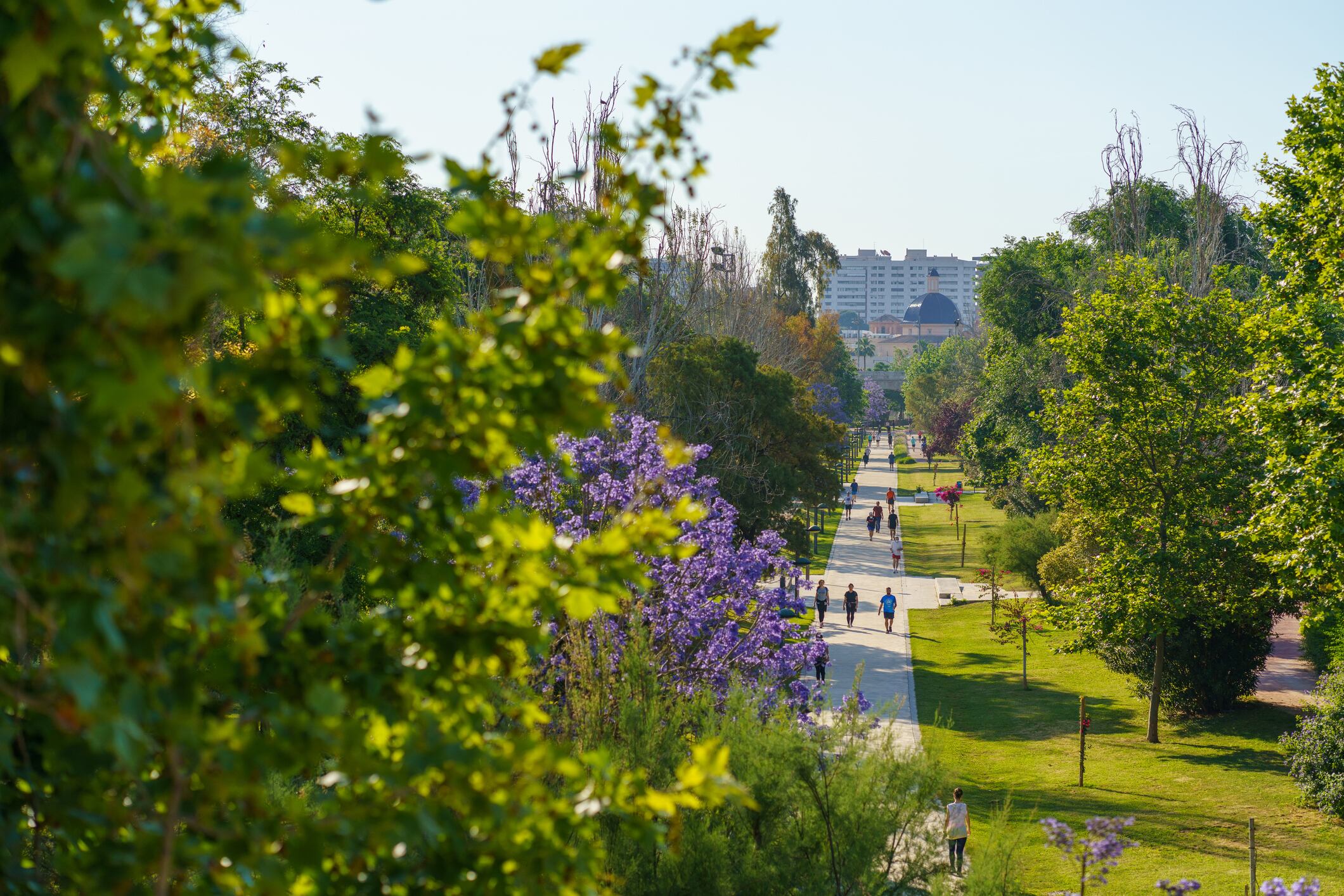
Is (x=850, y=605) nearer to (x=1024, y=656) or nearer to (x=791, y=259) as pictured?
(x=1024, y=656)

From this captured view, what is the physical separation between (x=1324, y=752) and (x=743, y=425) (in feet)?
43.2

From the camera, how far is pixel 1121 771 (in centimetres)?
1792

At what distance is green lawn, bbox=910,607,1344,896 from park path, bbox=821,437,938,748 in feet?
1.64

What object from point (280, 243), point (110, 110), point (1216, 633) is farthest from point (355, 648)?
point (1216, 633)

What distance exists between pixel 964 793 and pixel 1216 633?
6.69 metres

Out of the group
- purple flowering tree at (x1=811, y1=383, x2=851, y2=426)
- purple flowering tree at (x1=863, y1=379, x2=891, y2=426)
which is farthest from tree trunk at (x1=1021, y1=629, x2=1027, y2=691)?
purple flowering tree at (x1=863, y1=379, x2=891, y2=426)

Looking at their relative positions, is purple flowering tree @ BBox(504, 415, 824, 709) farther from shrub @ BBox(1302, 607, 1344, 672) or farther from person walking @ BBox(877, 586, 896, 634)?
person walking @ BBox(877, 586, 896, 634)

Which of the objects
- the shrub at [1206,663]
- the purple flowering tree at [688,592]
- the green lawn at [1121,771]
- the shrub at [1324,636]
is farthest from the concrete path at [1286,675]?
the purple flowering tree at [688,592]

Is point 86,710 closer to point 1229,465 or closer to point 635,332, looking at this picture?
point 1229,465

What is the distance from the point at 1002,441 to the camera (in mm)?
39250

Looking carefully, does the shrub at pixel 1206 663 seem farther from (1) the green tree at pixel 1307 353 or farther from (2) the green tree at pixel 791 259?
(2) the green tree at pixel 791 259

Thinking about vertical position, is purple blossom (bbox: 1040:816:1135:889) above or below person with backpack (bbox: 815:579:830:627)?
above

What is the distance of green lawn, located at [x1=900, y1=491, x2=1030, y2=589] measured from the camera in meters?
38.7

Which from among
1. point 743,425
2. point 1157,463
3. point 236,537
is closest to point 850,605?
point 743,425
